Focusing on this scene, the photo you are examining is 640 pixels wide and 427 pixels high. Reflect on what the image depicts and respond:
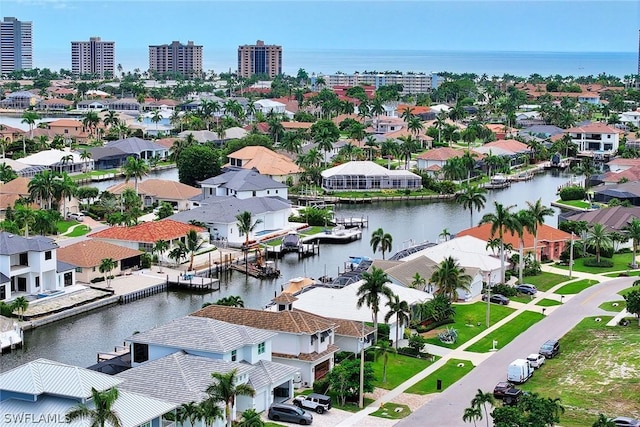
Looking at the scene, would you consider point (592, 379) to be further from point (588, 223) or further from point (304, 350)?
point (588, 223)

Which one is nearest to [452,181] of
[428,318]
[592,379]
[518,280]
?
[518,280]

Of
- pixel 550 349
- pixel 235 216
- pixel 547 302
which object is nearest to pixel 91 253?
pixel 235 216

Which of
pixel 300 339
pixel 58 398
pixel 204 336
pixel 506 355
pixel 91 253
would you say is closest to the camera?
pixel 58 398

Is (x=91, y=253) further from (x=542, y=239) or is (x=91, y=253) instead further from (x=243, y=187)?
(x=542, y=239)

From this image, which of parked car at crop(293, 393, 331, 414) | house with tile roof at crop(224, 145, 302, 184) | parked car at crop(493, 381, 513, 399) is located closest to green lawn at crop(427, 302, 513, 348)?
parked car at crop(493, 381, 513, 399)

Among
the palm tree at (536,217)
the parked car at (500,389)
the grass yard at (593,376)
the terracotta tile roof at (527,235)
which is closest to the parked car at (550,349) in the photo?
the grass yard at (593,376)

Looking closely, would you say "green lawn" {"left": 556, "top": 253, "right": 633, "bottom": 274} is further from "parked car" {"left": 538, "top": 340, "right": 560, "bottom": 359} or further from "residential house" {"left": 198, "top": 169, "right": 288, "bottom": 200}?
"residential house" {"left": 198, "top": 169, "right": 288, "bottom": 200}
